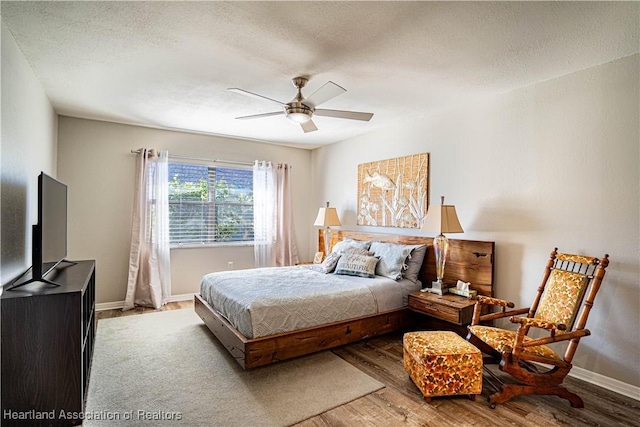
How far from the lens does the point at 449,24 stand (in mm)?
2143

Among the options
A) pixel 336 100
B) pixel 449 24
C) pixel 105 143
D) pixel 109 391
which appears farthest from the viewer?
pixel 105 143

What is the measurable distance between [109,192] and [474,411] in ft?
15.9

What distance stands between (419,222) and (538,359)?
207 centimetres

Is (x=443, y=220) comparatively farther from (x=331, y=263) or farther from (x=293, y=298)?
(x=293, y=298)

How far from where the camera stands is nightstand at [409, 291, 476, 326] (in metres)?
3.11

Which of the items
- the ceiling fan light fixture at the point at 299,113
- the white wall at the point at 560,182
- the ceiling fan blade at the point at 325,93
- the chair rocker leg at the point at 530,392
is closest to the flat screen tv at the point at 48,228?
the ceiling fan light fixture at the point at 299,113

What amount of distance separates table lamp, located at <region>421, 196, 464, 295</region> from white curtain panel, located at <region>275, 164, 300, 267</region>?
2.84 metres

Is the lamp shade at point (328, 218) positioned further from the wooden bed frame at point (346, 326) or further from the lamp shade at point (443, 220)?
the lamp shade at point (443, 220)

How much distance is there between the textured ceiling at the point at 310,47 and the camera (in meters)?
2.02

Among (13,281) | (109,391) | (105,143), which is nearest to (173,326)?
(109,391)

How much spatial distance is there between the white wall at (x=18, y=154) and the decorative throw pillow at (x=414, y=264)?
3.54 metres

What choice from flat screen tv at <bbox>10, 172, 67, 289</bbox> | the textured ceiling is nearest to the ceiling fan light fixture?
the textured ceiling

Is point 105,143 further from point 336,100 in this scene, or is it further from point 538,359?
point 538,359

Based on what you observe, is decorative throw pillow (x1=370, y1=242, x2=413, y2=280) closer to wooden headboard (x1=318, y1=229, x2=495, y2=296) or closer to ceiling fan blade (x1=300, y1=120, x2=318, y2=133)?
wooden headboard (x1=318, y1=229, x2=495, y2=296)
